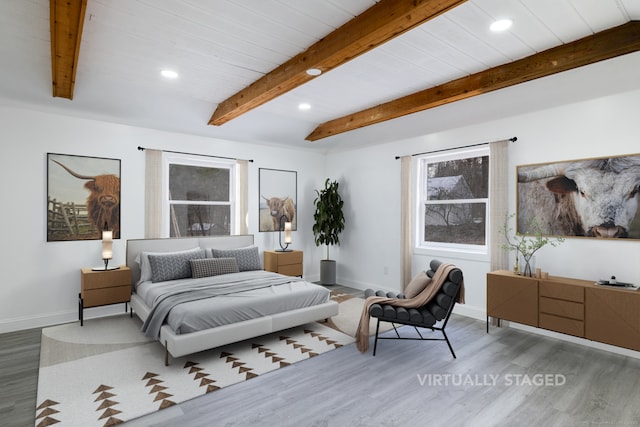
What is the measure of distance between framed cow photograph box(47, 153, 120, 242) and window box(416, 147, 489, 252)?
4.51 meters

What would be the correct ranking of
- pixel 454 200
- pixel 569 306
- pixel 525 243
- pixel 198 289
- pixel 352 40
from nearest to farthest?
pixel 352 40 < pixel 569 306 < pixel 198 289 < pixel 525 243 < pixel 454 200

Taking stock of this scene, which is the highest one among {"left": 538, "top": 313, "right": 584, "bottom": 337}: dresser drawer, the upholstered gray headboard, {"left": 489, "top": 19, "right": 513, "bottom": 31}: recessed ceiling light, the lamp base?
{"left": 489, "top": 19, "right": 513, "bottom": 31}: recessed ceiling light

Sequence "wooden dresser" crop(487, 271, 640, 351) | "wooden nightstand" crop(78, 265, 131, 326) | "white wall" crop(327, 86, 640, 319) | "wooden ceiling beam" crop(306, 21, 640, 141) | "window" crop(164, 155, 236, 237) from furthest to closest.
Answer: "window" crop(164, 155, 236, 237)
"wooden nightstand" crop(78, 265, 131, 326)
"white wall" crop(327, 86, 640, 319)
"wooden dresser" crop(487, 271, 640, 351)
"wooden ceiling beam" crop(306, 21, 640, 141)

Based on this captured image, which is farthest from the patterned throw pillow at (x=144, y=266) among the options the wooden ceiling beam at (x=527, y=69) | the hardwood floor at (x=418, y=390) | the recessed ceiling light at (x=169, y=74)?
the wooden ceiling beam at (x=527, y=69)

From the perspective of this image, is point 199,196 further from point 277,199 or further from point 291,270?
point 291,270

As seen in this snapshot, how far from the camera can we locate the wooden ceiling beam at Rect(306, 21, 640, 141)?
2730 millimetres

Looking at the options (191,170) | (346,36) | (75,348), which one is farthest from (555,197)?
(75,348)

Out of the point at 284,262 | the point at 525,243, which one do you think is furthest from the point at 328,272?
the point at 525,243

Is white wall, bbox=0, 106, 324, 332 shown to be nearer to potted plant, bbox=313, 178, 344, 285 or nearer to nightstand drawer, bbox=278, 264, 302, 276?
nightstand drawer, bbox=278, 264, 302, 276

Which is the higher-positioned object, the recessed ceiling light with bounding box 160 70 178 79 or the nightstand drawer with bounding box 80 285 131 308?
the recessed ceiling light with bounding box 160 70 178 79

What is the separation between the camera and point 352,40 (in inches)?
101

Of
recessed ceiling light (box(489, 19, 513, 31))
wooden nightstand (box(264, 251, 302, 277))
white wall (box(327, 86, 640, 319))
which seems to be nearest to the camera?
recessed ceiling light (box(489, 19, 513, 31))

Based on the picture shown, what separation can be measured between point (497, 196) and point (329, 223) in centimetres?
299

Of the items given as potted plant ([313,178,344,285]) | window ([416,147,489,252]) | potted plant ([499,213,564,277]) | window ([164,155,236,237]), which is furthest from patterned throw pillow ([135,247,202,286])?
potted plant ([499,213,564,277])
